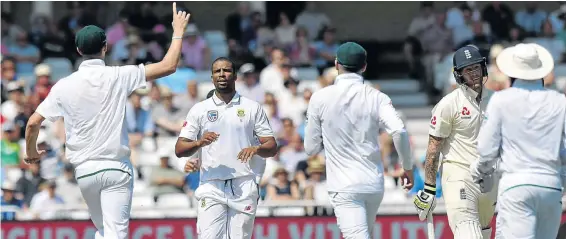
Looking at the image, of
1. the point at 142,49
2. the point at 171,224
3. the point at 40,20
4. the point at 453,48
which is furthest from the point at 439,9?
the point at 171,224

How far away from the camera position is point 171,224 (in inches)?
554

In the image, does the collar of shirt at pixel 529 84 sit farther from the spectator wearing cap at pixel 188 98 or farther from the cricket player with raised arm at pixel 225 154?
the spectator wearing cap at pixel 188 98

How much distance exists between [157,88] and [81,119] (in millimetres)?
7935

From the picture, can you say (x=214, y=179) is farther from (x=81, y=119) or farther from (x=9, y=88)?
(x=9, y=88)

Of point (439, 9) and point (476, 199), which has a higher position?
point (439, 9)

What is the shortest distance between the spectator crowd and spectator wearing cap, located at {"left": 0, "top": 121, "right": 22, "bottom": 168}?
1cm

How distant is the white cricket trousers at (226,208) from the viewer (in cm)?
1053

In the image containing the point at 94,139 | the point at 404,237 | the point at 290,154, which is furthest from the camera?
the point at 290,154

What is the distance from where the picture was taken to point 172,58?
9.60 m

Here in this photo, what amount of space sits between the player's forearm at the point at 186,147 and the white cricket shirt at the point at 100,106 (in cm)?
58

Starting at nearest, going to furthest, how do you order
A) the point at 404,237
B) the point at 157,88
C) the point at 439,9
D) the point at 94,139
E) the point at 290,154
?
the point at 94,139 < the point at 404,237 < the point at 290,154 < the point at 157,88 < the point at 439,9

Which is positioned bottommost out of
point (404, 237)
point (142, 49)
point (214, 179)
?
point (404, 237)

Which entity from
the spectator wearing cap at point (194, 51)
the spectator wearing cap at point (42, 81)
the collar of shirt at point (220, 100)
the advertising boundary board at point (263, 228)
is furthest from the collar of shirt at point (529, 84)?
the spectator wearing cap at point (194, 51)

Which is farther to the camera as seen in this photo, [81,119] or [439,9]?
[439,9]
